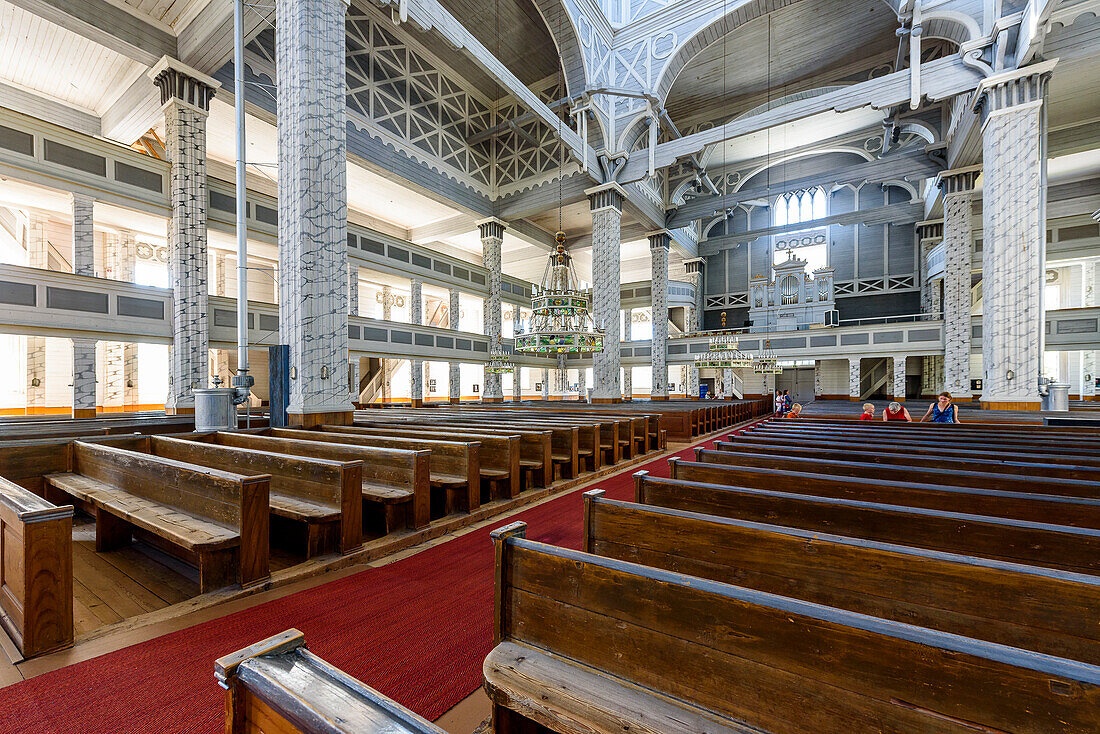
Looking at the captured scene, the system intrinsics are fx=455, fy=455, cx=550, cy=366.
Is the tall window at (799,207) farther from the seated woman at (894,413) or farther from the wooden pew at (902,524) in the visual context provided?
the wooden pew at (902,524)

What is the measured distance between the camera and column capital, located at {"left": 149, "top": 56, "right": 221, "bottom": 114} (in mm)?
7883

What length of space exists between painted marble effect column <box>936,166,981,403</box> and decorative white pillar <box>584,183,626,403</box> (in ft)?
28.0

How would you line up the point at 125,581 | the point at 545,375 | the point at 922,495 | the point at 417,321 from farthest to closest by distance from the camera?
the point at 545,375 → the point at 417,321 → the point at 125,581 → the point at 922,495

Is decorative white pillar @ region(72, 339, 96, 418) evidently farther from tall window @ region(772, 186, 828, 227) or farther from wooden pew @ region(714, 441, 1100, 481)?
tall window @ region(772, 186, 828, 227)

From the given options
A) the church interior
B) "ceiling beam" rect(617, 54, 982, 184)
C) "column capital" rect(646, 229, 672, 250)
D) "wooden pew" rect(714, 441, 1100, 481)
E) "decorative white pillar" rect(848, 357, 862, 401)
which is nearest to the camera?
the church interior

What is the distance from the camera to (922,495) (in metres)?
1.99

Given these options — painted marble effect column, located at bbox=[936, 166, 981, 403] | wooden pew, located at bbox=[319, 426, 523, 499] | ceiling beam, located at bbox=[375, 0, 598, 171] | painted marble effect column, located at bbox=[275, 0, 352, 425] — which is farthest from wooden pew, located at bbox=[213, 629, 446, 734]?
painted marble effect column, located at bbox=[936, 166, 981, 403]

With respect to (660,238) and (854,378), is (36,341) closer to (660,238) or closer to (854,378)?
(660,238)

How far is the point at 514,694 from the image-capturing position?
104 cm

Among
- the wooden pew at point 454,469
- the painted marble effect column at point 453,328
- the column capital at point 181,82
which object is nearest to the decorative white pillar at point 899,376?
the painted marble effect column at point 453,328

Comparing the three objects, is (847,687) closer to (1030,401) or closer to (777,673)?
(777,673)

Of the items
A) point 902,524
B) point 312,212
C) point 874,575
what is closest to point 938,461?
point 902,524

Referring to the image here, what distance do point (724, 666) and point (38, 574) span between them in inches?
88.4

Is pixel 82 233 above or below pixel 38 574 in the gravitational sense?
above
